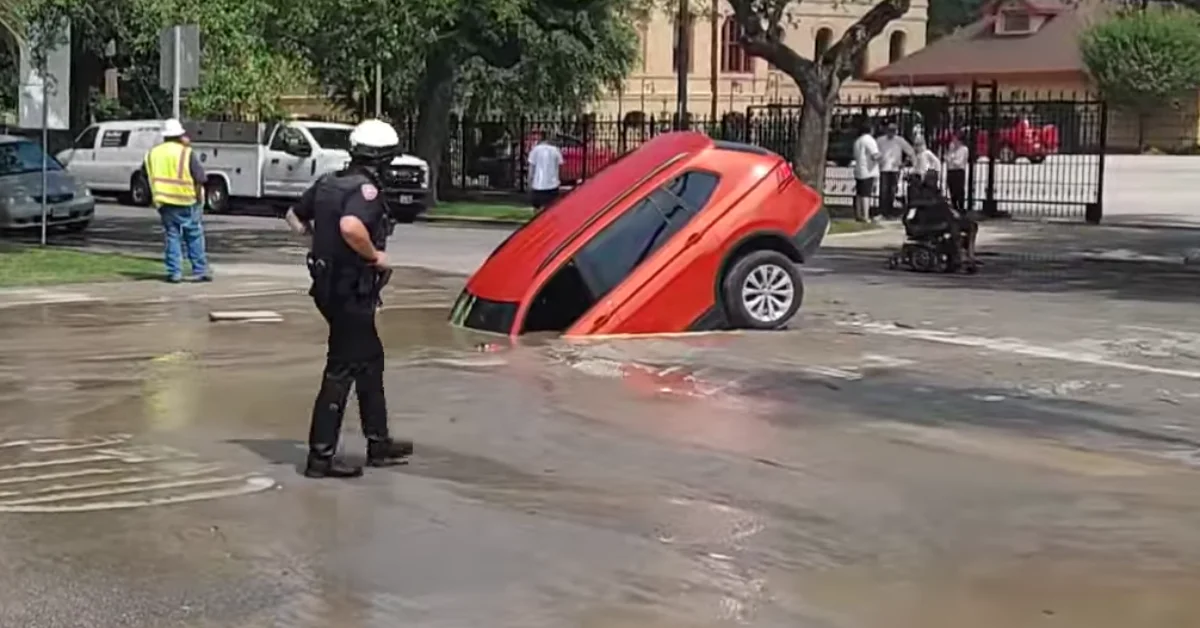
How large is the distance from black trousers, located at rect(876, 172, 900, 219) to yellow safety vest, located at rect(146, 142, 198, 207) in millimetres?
15264

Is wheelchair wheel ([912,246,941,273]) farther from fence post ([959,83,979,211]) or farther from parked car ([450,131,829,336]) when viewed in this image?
fence post ([959,83,979,211])

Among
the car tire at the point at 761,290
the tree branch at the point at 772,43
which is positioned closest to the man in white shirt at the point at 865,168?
the tree branch at the point at 772,43

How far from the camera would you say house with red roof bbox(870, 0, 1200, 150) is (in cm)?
7181

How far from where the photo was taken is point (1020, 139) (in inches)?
1515

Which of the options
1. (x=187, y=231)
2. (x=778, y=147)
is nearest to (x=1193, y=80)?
(x=778, y=147)

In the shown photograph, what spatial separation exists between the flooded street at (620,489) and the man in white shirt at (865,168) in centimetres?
1602

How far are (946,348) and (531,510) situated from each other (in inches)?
265

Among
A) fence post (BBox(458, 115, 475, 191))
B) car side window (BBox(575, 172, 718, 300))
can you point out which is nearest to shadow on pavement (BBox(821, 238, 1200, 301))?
car side window (BBox(575, 172, 718, 300))

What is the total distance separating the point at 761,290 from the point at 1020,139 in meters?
24.9

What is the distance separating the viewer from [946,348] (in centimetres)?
1432

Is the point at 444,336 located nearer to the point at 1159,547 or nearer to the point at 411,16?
the point at 1159,547

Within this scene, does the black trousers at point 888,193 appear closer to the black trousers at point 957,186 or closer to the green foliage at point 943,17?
the black trousers at point 957,186

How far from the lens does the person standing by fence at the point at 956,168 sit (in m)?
30.1

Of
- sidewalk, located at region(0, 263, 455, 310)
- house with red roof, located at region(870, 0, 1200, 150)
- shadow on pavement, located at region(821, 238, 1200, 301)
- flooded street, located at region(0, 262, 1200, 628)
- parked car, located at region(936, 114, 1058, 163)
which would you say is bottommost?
flooded street, located at region(0, 262, 1200, 628)
